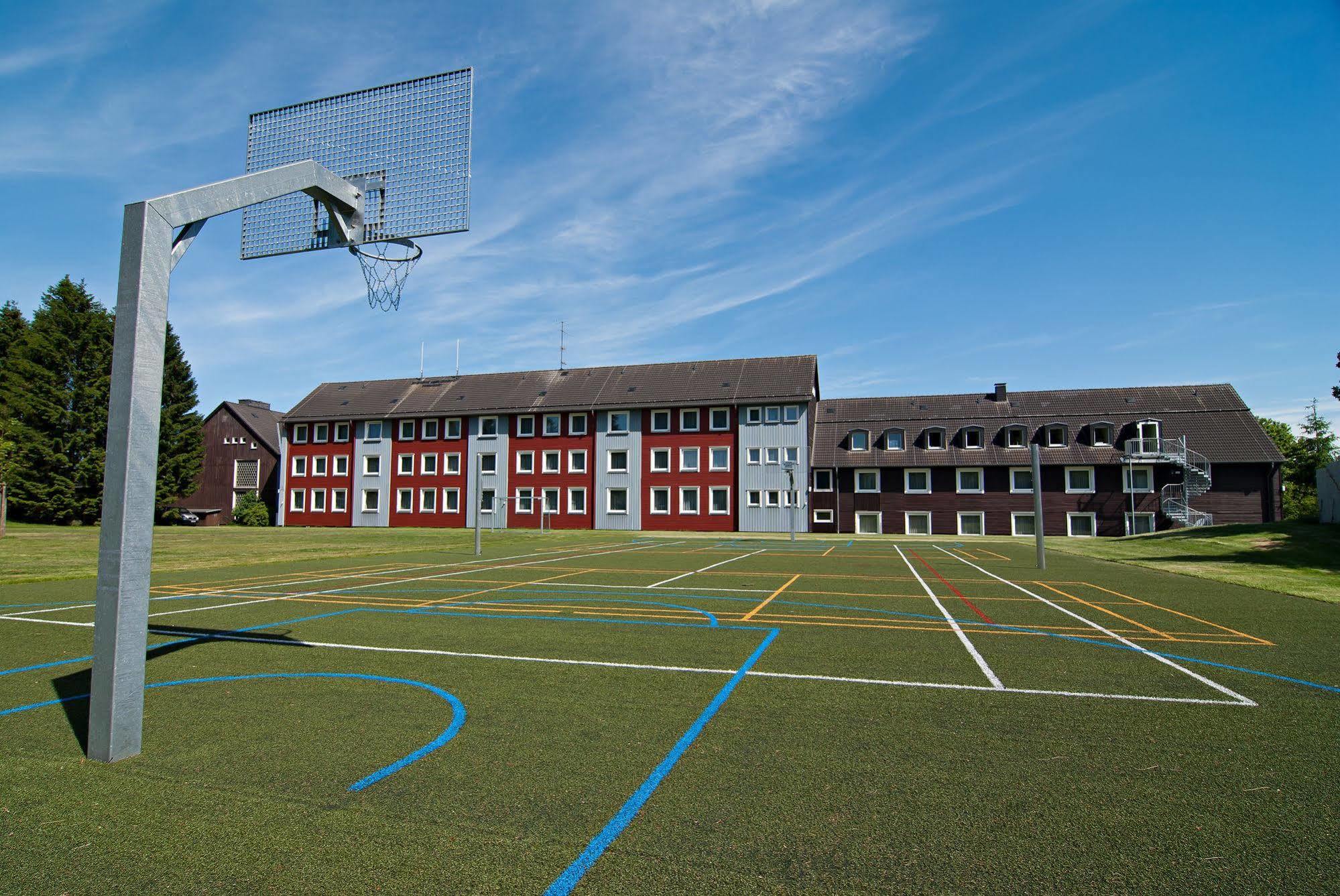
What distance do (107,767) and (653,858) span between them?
146 inches

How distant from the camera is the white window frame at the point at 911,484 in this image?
4897 centimetres

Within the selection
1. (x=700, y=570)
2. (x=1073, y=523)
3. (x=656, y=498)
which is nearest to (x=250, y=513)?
(x=656, y=498)

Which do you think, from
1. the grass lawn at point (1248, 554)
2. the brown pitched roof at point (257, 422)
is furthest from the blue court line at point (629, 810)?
the brown pitched roof at point (257, 422)

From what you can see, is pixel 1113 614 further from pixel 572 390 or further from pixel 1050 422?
pixel 572 390

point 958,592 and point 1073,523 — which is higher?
point 1073,523

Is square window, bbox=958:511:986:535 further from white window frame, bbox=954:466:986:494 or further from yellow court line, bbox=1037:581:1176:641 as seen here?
yellow court line, bbox=1037:581:1176:641

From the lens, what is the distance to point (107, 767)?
478 cm

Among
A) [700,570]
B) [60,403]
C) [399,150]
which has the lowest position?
[700,570]

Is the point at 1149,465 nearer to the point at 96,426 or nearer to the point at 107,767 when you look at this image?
the point at 107,767

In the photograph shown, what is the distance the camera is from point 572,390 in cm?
5488

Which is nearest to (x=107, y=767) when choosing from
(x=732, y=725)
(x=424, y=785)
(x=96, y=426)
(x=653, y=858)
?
(x=424, y=785)

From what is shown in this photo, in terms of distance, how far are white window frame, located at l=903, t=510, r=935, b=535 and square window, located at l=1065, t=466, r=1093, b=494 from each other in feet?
27.7

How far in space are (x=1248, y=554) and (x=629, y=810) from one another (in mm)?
27824

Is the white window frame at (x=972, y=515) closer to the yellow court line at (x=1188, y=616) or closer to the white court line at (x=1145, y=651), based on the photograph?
the yellow court line at (x=1188, y=616)
